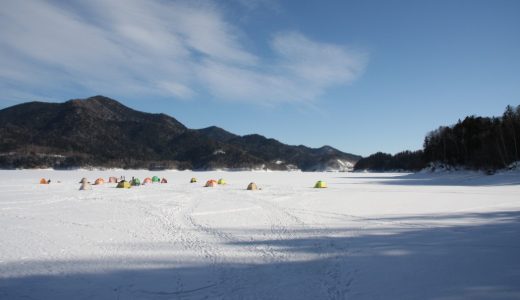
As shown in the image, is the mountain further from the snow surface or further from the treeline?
the snow surface

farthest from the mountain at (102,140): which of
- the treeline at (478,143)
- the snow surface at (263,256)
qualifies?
the snow surface at (263,256)

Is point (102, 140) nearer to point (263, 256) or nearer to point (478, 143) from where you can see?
point (478, 143)

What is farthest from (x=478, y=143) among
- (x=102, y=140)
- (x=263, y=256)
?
(x=102, y=140)

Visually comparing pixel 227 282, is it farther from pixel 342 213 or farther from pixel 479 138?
pixel 479 138

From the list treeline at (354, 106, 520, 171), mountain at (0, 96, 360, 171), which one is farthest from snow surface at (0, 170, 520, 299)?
mountain at (0, 96, 360, 171)

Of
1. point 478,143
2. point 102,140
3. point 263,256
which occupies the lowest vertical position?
point 263,256

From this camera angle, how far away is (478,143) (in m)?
53.1

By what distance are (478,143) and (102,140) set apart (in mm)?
117665

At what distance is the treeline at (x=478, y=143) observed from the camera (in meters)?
42.7

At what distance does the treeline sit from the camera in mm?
42691

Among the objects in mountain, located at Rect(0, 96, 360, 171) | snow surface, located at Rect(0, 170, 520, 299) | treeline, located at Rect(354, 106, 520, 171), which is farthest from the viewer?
mountain, located at Rect(0, 96, 360, 171)

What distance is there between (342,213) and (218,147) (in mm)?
133036

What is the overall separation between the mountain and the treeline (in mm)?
79197

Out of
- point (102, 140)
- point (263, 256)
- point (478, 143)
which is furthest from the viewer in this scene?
point (102, 140)
